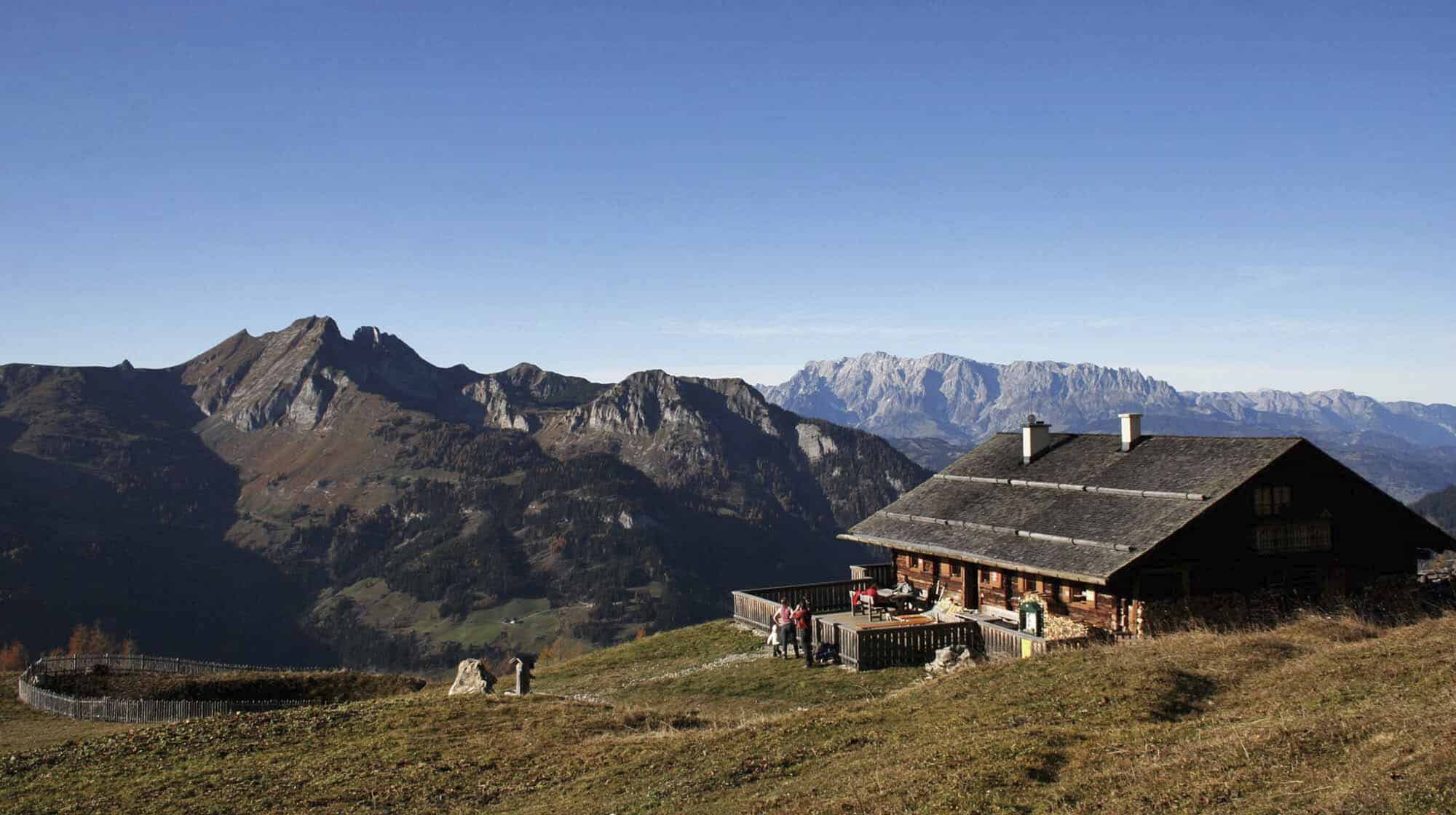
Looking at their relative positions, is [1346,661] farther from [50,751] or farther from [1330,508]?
[50,751]

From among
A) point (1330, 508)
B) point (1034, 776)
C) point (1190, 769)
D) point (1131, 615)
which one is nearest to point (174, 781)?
point (1034, 776)

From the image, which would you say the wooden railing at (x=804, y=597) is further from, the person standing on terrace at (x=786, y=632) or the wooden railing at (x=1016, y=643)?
the wooden railing at (x=1016, y=643)

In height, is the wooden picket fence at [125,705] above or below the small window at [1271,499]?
below

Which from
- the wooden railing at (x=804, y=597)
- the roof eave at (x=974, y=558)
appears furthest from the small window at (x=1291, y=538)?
the wooden railing at (x=804, y=597)

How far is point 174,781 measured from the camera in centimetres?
2170

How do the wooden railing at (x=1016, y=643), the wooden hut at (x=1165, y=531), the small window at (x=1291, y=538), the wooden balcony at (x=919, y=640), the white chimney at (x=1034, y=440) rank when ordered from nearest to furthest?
1. the wooden railing at (x=1016, y=643)
2. the wooden balcony at (x=919, y=640)
3. the wooden hut at (x=1165, y=531)
4. the small window at (x=1291, y=538)
5. the white chimney at (x=1034, y=440)

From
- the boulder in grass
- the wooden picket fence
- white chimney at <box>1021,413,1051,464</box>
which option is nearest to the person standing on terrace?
the boulder in grass

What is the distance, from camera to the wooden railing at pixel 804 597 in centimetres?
4228

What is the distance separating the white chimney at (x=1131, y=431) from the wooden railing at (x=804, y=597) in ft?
41.2

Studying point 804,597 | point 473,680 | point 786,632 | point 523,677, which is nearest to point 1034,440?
point 804,597

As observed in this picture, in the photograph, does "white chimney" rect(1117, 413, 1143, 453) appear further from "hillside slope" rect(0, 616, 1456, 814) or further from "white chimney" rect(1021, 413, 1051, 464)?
"hillside slope" rect(0, 616, 1456, 814)

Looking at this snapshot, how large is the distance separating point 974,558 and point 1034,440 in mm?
8582

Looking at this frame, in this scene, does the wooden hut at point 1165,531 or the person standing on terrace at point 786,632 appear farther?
the person standing on terrace at point 786,632

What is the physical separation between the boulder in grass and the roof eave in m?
17.5
